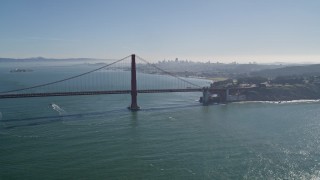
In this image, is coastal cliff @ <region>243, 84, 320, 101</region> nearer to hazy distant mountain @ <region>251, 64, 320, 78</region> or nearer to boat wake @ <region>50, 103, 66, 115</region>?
boat wake @ <region>50, 103, 66, 115</region>

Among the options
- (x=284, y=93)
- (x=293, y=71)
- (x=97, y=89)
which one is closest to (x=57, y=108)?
(x=97, y=89)

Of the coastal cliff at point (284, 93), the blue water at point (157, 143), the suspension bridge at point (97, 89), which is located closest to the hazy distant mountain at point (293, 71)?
the suspension bridge at point (97, 89)

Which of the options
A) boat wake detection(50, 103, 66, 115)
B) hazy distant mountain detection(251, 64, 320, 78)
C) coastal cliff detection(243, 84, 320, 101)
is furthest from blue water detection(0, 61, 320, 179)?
→ hazy distant mountain detection(251, 64, 320, 78)

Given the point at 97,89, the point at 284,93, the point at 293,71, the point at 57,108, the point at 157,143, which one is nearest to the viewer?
the point at 157,143

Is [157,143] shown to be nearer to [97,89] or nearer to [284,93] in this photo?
[284,93]

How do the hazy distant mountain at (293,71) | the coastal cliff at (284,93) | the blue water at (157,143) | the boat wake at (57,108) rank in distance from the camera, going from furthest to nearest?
the hazy distant mountain at (293,71), the coastal cliff at (284,93), the boat wake at (57,108), the blue water at (157,143)

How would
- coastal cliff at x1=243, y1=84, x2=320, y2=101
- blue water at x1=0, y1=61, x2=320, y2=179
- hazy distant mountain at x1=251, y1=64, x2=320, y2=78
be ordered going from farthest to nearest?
hazy distant mountain at x1=251, y1=64, x2=320, y2=78 → coastal cliff at x1=243, y1=84, x2=320, y2=101 → blue water at x1=0, y1=61, x2=320, y2=179

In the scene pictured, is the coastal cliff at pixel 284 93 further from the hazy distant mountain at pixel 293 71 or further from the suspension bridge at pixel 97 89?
the hazy distant mountain at pixel 293 71

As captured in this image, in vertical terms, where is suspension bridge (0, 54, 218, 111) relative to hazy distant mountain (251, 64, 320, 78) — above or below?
below

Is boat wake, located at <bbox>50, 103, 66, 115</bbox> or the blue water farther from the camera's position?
boat wake, located at <bbox>50, 103, 66, 115</bbox>
